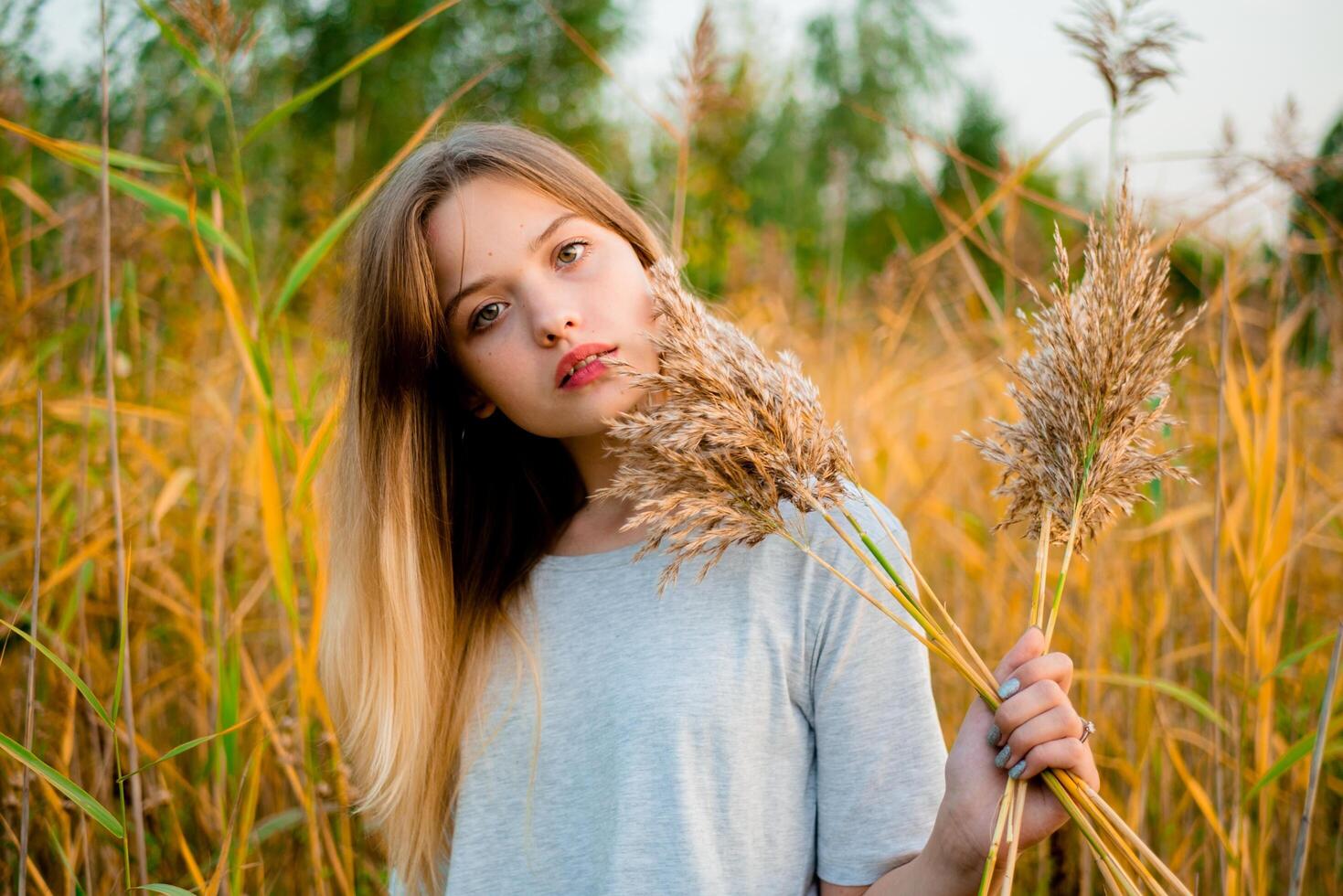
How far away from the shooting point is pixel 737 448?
0.89 m

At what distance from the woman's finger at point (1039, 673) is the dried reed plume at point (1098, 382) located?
0.11 metres

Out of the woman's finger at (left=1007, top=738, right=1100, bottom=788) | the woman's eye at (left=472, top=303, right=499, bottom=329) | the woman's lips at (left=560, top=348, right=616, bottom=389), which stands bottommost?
the woman's finger at (left=1007, top=738, right=1100, bottom=788)

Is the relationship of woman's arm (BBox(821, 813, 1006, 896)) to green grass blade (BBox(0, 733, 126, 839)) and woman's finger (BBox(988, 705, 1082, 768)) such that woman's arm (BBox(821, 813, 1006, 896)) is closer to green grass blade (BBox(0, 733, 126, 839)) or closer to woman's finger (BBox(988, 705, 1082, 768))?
woman's finger (BBox(988, 705, 1082, 768))

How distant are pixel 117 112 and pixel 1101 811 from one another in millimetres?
4286

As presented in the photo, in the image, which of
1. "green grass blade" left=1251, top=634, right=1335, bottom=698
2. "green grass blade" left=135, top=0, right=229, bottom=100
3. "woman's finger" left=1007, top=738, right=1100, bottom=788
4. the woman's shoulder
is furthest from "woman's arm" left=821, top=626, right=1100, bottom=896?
"green grass blade" left=135, top=0, right=229, bottom=100

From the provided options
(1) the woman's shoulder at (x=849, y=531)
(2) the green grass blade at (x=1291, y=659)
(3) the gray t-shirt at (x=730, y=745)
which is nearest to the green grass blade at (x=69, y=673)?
(3) the gray t-shirt at (x=730, y=745)

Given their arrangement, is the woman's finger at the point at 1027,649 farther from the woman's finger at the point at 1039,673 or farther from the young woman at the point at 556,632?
the young woman at the point at 556,632

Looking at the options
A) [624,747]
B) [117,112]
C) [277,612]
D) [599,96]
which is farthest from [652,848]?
[599,96]

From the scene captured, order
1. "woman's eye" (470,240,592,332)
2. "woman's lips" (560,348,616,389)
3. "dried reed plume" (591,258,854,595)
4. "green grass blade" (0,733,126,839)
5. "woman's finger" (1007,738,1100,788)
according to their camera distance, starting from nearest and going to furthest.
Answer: "woman's finger" (1007,738,1100,788) → "dried reed plume" (591,258,854,595) → "green grass blade" (0,733,126,839) → "woman's lips" (560,348,616,389) → "woman's eye" (470,240,592,332)

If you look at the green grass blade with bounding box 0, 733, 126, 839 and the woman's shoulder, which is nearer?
the green grass blade with bounding box 0, 733, 126, 839

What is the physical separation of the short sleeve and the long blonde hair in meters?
0.59

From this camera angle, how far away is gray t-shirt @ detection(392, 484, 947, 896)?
1.22 metres

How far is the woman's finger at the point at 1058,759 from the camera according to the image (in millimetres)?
783

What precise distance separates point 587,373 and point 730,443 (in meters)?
0.51
